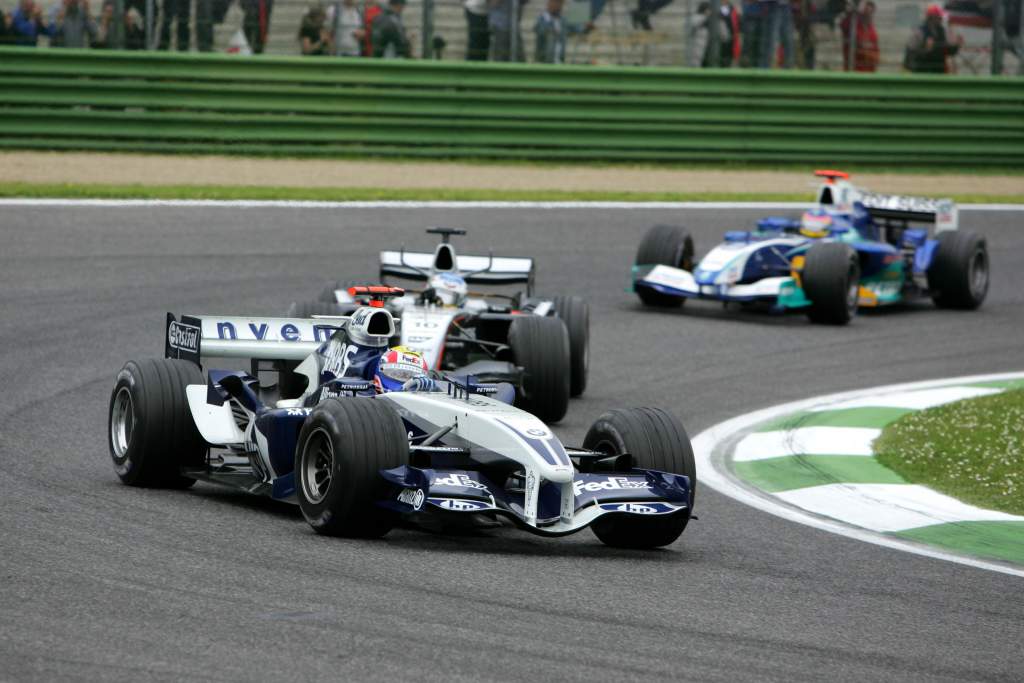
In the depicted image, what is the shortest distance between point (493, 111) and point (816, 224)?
674 cm

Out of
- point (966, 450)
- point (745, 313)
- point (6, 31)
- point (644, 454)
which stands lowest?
point (745, 313)

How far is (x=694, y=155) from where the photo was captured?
2423 cm

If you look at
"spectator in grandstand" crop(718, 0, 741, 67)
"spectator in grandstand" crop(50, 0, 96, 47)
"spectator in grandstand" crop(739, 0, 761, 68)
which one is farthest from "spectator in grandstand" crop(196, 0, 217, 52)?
"spectator in grandstand" crop(739, 0, 761, 68)

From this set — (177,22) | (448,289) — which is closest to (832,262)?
(448,289)

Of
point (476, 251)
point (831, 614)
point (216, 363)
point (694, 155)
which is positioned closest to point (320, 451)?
point (831, 614)

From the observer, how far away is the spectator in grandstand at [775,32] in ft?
78.9

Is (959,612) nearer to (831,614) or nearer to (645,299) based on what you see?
(831,614)

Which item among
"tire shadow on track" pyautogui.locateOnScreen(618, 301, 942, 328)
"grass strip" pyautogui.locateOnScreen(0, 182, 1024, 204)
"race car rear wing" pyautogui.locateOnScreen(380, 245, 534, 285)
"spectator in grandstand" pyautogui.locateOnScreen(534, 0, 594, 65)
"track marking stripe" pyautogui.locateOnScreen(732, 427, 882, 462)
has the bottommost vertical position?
"tire shadow on track" pyautogui.locateOnScreen(618, 301, 942, 328)

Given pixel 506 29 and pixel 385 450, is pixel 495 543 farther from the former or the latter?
pixel 506 29

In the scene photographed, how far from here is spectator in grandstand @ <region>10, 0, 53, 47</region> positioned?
21.9 metres

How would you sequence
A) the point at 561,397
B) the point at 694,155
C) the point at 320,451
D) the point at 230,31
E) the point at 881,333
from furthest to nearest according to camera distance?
1. the point at 694,155
2. the point at 230,31
3. the point at 881,333
4. the point at 561,397
5. the point at 320,451

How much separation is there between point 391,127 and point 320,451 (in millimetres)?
15547

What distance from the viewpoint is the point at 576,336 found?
12766mm

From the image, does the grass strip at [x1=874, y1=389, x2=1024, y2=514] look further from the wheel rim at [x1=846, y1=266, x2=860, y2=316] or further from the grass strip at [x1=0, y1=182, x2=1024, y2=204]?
the grass strip at [x1=0, y1=182, x2=1024, y2=204]
